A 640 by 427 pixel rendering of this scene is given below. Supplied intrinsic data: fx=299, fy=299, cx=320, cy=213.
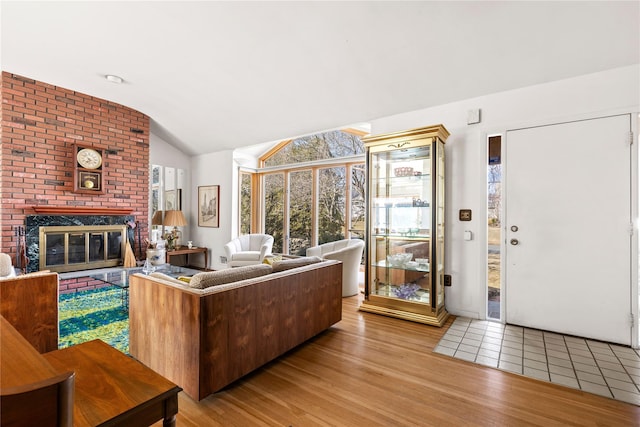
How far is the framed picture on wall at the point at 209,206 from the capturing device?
20.1ft

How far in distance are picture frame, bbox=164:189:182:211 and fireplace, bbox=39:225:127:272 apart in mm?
1236

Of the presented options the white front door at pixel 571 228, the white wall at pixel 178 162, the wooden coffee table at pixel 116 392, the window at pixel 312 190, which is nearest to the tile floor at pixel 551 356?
the white front door at pixel 571 228

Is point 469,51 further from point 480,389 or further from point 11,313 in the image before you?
point 11,313

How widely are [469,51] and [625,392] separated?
9.40 ft

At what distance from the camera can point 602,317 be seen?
2.77m

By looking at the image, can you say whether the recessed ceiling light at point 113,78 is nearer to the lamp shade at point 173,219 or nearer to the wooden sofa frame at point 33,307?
the lamp shade at point 173,219

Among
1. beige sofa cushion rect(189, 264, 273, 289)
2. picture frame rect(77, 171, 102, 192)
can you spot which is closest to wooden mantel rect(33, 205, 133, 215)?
picture frame rect(77, 171, 102, 192)

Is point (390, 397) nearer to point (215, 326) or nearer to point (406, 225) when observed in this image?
point (215, 326)

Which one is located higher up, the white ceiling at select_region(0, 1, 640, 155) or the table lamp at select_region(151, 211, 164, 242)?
the white ceiling at select_region(0, 1, 640, 155)

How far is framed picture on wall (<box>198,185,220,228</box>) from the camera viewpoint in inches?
241

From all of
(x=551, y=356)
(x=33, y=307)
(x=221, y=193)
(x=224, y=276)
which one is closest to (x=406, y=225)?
(x=551, y=356)

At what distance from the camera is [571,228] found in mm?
2914

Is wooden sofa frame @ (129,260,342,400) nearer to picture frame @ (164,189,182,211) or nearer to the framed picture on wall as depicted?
the framed picture on wall

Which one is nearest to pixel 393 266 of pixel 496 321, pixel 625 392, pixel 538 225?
pixel 496 321
